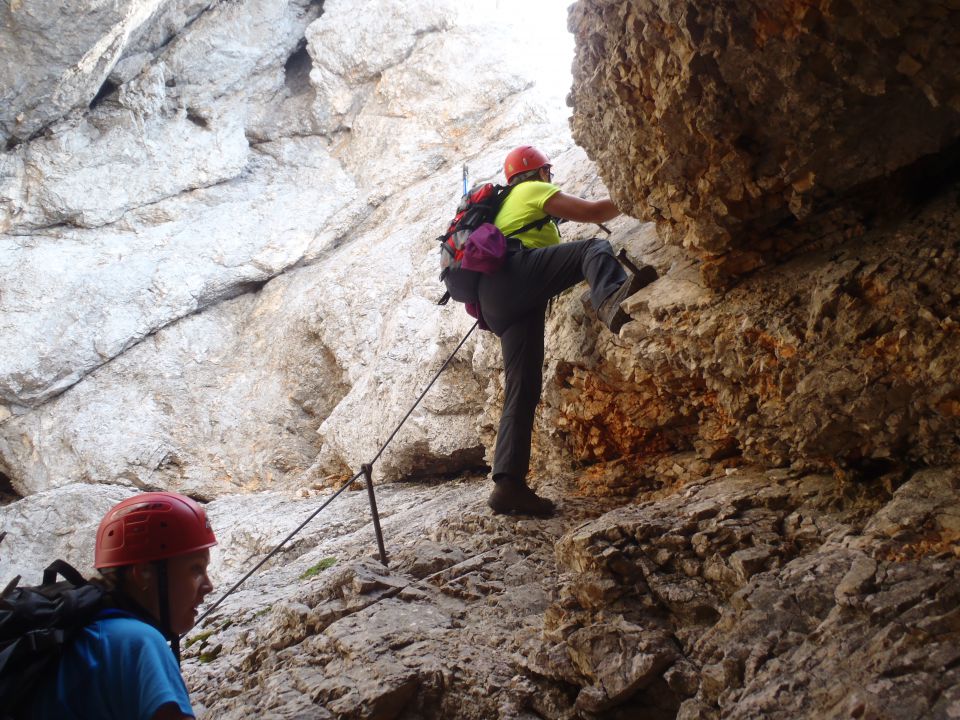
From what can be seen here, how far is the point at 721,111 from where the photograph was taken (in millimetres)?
3605

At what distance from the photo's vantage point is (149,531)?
111 inches

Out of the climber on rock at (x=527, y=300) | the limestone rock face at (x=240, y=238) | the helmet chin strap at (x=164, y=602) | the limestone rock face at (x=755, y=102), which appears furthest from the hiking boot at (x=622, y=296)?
the limestone rock face at (x=240, y=238)

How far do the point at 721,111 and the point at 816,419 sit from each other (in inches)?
66.9

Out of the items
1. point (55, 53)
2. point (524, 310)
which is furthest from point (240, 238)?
point (524, 310)

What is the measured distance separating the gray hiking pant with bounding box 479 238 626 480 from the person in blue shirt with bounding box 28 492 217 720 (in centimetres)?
293

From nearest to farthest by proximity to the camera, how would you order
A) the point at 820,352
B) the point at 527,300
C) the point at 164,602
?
the point at 164,602, the point at 820,352, the point at 527,300

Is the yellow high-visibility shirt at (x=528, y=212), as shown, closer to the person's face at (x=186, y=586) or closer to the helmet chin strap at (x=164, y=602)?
the person's face at (x=186, y=586)

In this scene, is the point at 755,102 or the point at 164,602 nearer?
the point at 164,602

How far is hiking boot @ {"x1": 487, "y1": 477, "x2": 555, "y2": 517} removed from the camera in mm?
5531

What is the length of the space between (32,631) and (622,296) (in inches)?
158

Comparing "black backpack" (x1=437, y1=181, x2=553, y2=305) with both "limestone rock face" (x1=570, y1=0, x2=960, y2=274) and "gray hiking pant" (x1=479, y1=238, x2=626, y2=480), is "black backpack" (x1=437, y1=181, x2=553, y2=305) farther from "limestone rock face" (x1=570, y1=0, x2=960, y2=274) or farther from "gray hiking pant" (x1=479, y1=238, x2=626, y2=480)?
"limestone rock face" (x1=570, y1=0, x2=960, y2=274)

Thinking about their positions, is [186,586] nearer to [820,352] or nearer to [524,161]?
[820,352]

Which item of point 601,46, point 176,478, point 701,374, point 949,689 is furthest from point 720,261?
point 176,478

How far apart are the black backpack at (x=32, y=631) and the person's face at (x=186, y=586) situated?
1.35 feet
